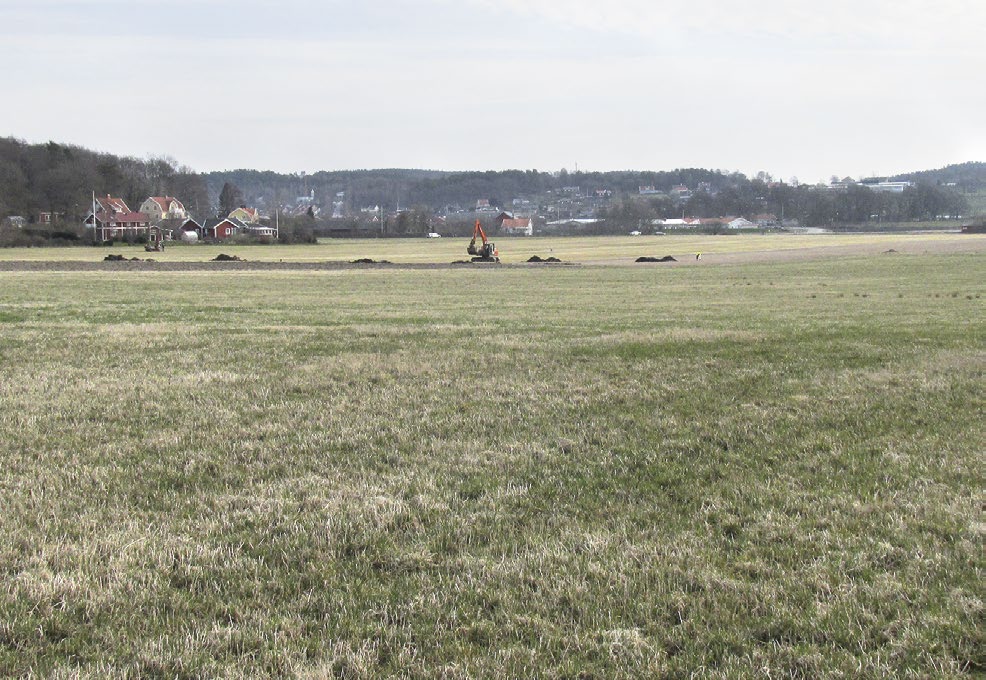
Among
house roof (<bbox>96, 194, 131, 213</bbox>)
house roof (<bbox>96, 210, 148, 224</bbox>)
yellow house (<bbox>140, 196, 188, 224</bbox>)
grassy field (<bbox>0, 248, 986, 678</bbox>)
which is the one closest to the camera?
grassy field (<bbox>0, 248, 986, 678</bbox>)

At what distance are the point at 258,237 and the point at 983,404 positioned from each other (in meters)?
112

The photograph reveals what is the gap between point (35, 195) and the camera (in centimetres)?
12950

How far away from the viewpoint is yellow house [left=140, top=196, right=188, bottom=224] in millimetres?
154413

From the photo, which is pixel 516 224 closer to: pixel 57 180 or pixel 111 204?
pixel 111 204

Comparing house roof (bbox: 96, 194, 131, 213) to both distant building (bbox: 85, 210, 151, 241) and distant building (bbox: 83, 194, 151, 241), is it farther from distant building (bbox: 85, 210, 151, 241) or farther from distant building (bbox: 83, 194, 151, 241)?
distant building (bbox: 85, 210, 151, 241)

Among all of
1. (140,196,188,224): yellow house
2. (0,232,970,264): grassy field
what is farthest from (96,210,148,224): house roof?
(0,232,970,264): grassy field

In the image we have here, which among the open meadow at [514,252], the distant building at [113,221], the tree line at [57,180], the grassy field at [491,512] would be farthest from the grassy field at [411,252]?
the grassy field at [491,512]

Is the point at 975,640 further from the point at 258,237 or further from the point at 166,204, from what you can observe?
the point at 166,204

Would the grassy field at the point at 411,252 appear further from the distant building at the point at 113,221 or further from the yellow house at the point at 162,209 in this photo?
the yellow house at the point at 162,209

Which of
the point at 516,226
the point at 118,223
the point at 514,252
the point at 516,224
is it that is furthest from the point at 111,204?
the point at 514,252

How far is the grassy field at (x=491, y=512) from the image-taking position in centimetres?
403

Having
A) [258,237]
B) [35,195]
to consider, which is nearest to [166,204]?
[35,195]

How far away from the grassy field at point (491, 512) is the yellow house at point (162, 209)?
153m

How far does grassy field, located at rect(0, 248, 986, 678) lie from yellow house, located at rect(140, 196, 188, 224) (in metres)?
153
